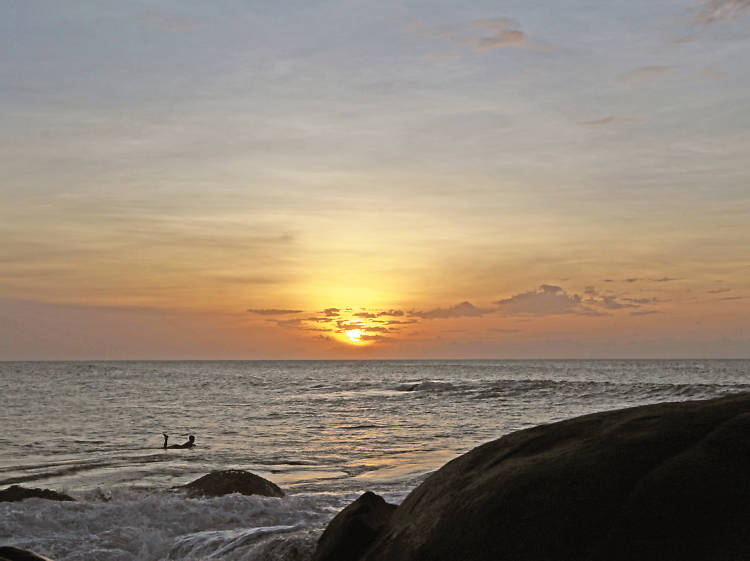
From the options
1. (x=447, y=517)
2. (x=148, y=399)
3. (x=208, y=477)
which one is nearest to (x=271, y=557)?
(x=447, y=517)

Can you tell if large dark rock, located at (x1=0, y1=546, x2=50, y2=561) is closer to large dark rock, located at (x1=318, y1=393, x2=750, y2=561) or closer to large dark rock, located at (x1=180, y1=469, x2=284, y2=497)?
large dark rock, located at (x1=318, y1=393, x2=750, y2=561)

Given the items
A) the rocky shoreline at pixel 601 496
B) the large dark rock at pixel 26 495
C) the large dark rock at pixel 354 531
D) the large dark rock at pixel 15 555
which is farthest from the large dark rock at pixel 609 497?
the large dark rock at pixel 26 495

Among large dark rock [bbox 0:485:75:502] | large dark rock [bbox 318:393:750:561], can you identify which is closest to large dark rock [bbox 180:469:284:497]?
large dark rock [bbox 0:485:75:502]

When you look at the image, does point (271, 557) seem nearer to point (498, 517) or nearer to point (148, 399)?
point (498, 517)

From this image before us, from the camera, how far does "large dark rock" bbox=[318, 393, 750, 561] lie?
3975 mm

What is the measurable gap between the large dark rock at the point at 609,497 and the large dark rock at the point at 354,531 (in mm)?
325

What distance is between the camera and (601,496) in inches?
168

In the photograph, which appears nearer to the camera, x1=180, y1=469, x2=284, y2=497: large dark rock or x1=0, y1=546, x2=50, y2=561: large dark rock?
x1=0, y1=546, x2=50, y2=561: large dark rock

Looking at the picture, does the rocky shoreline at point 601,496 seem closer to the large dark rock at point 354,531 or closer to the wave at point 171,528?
the large dark rock at point 354,531

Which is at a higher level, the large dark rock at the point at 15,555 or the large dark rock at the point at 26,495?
the large dark rock at the point at 15,555

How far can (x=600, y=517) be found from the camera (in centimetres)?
418

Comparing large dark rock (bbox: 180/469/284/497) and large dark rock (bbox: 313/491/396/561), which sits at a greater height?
large dark rock (bbox: 313/491/396/561)

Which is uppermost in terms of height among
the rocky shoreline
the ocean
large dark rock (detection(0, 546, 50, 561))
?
the rocky shoreline

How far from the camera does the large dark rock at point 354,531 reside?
18.3ft
